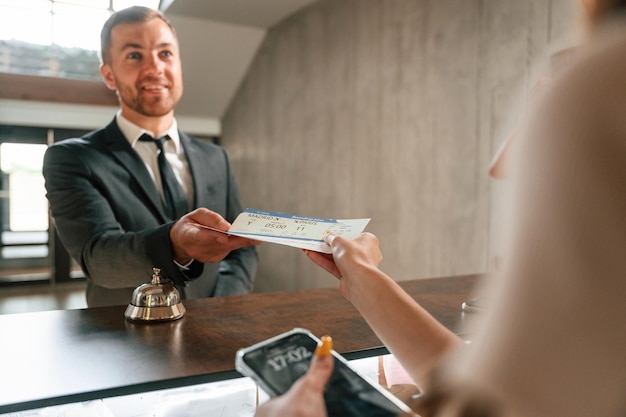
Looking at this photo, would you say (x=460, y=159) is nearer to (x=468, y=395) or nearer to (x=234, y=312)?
(x=234, y=312)

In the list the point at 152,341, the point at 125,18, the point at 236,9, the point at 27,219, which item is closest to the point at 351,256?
the point at 152,341

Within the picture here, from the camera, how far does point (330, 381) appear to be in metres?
0.66

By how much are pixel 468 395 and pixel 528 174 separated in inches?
8.8

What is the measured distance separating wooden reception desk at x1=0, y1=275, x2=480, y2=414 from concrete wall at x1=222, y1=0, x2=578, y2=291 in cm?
150

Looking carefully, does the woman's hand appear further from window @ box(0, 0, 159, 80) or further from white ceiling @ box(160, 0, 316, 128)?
window @ box(0, 0, 159, 80)

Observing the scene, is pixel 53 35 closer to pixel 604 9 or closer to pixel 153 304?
pixel 153 304

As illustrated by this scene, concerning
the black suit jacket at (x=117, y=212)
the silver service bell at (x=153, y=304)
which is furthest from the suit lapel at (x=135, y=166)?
the silver service bell at (x=153, y=304)

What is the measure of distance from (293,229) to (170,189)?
108 cm

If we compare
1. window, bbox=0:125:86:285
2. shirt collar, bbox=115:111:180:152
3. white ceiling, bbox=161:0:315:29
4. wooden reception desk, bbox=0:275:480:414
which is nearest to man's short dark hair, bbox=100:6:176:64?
shirt collar, bbox=115:111:180:152

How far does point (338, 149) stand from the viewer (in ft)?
19.1

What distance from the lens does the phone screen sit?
2.13 feet

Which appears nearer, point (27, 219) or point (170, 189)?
point (170, 189)

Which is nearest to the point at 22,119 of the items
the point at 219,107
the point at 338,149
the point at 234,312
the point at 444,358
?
the point at 219,107

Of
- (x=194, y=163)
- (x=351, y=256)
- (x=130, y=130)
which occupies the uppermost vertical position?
(x=130, y=130)
